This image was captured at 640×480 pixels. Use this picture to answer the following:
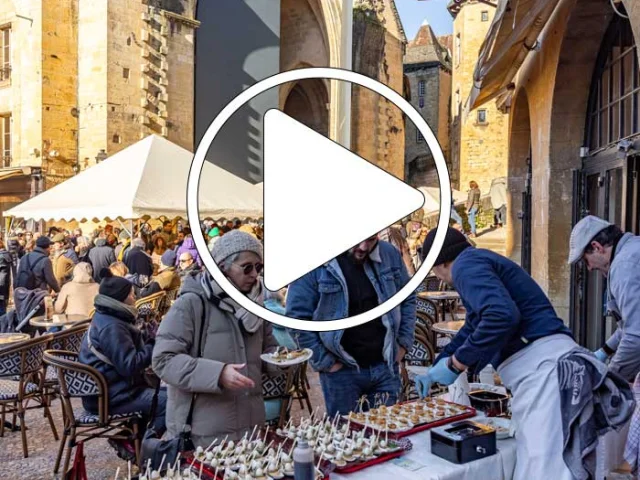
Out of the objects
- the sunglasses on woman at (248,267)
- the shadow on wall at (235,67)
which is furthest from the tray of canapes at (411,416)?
the shadow on wall at (235,67)

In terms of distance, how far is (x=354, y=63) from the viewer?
24.9 metres

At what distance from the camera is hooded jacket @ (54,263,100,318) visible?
696 centimetres

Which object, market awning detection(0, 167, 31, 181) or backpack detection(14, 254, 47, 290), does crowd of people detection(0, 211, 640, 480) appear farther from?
market awning detection(0, 167, 31, 181)

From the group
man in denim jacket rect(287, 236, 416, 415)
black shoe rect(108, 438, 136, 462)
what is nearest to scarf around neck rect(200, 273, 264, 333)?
man in denim jacket rect(287, 236, 416, 415)

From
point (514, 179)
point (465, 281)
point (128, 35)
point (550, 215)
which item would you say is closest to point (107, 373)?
point (465, 281)

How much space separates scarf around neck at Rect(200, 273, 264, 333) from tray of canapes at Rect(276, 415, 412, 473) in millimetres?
566

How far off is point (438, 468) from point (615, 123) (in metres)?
5.26

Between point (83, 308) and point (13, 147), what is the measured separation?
45.8 ft

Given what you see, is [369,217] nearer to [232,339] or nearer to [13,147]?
[232,339]

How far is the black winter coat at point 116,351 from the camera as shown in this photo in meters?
4.09

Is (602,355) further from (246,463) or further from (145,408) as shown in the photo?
(145,408)

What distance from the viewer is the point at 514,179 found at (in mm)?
11930

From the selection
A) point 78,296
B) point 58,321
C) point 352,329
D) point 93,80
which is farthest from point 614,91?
point 93,80

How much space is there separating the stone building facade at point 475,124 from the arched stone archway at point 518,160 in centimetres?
1998
